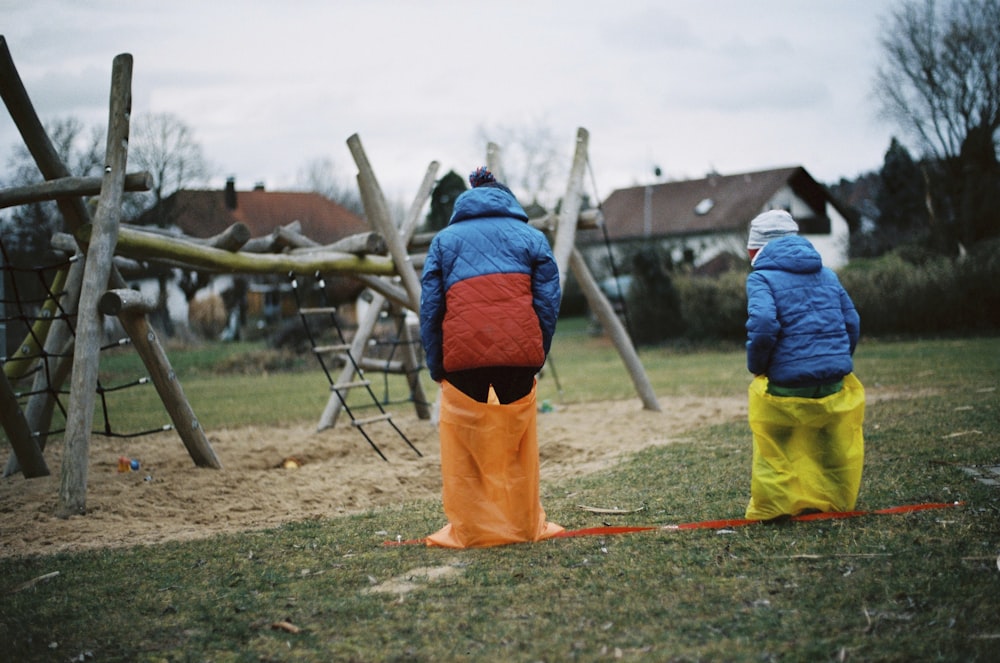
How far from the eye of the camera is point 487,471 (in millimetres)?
5039

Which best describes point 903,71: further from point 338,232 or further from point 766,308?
point 766,308

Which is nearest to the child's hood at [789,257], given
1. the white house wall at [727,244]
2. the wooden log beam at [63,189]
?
the wooden log beam at [63,189]

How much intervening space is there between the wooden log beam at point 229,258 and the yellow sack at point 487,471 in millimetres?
3690

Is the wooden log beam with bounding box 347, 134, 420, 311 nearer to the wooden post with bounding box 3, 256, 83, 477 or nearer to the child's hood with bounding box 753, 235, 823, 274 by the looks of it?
the wooden post with bounding box 3, 256, 83, 477

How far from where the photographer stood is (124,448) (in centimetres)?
1041

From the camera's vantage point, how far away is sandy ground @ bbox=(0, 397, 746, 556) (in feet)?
20.5

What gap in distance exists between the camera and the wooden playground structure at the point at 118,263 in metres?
6.80

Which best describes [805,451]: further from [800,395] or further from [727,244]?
[727,244]

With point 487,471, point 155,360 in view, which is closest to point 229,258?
point 155,360

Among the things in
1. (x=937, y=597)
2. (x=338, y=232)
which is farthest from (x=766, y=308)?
(x=338, y=232)

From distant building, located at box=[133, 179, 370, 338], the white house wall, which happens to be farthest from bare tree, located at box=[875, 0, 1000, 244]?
distant building, located at box=[133, 179, 370, 338]

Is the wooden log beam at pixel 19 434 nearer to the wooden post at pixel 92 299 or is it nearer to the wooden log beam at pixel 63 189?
the wooden post at pixel 92 299

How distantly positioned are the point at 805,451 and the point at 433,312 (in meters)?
2.19

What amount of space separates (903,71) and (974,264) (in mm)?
13895
